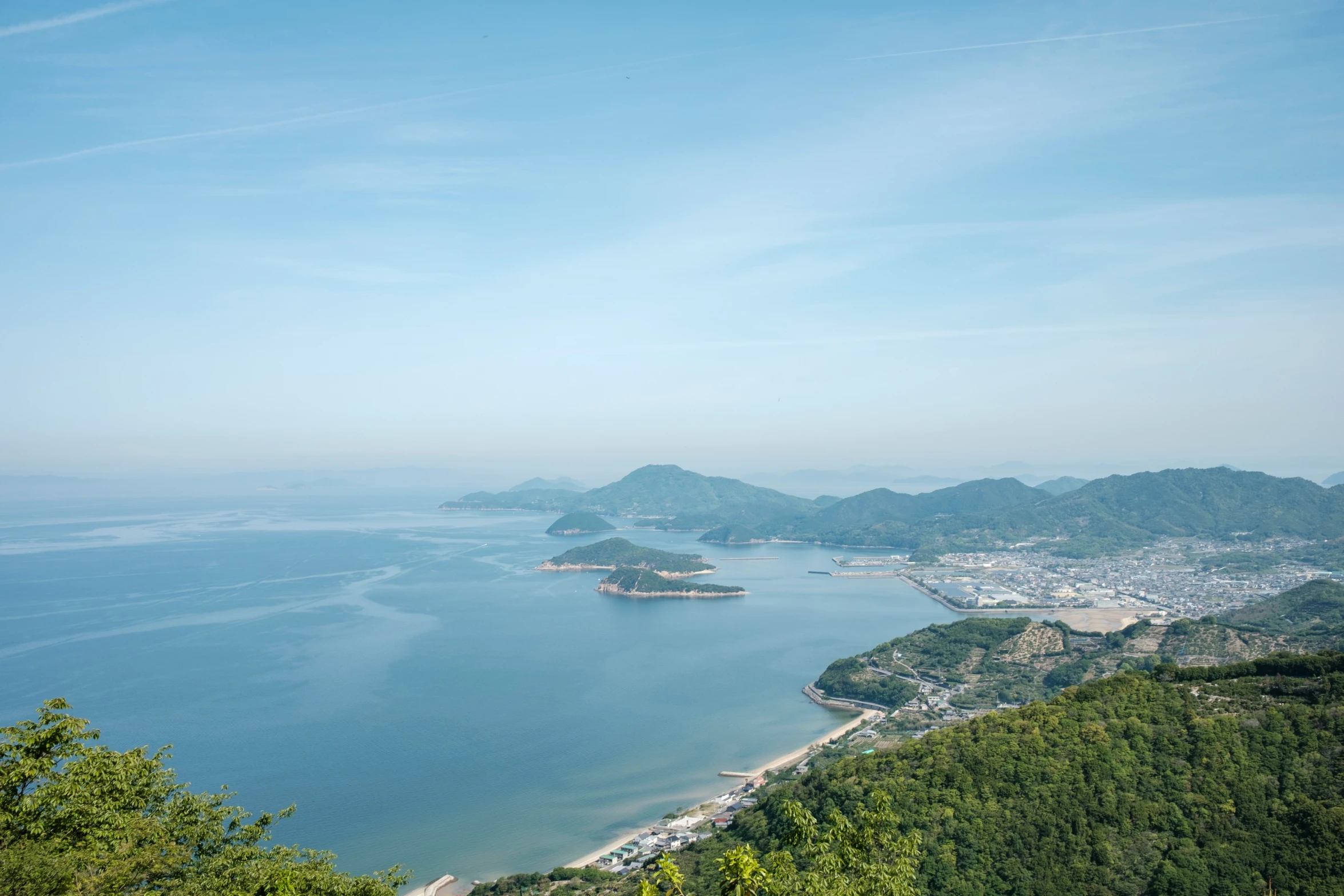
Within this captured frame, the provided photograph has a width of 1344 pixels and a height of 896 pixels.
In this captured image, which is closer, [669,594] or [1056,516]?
[669,594]

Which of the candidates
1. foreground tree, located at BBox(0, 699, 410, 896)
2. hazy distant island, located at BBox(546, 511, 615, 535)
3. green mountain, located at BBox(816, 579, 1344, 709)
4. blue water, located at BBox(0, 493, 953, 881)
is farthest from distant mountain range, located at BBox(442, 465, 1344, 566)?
foreground tree, located at BBox(0, 699, 410, 896)

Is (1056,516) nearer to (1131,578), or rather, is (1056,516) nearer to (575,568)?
(1131,578)

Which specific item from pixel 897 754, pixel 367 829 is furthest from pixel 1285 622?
pixel 367 829

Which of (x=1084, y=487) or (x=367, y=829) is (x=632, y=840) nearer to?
(x=367, y=829)

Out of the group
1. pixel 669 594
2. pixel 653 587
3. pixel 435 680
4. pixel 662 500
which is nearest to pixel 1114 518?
pixel 669 594

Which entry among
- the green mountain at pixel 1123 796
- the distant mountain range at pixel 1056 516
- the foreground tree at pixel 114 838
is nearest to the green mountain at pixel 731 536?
the distant mountain range at pixel 1056 516

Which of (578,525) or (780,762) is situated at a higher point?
(578,525)

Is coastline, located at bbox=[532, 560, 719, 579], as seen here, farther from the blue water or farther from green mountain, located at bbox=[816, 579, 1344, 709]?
green mountain, located at bbox=[816, 579, 1344, 709]

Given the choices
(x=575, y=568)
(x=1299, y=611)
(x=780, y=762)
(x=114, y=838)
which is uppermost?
(x=114, y=838)
